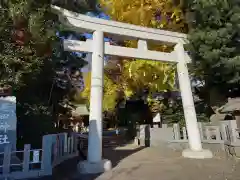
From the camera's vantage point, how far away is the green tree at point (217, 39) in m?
9.18

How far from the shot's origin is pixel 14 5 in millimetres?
6766

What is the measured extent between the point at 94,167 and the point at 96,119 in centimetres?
135

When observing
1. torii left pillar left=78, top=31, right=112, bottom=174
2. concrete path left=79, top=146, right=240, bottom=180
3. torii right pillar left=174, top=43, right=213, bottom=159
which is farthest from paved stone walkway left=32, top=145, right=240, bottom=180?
torii right pillar left=174, top=43, right=213, bottom=159

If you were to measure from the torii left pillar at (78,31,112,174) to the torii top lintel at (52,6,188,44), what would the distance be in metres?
0.32

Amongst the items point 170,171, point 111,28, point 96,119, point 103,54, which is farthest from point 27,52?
point 170,171

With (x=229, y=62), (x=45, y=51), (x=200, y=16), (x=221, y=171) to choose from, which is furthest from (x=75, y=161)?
(x=200, y=16)

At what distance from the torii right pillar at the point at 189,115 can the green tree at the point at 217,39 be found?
68 cm

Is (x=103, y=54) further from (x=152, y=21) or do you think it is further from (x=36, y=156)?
(x=152, y=21)

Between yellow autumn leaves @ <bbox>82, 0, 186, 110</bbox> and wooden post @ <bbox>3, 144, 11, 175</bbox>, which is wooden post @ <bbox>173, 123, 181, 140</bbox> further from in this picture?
wooden post @ <bbox>3, 144, 11, 175</bbox>

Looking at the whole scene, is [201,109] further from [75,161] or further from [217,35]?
[75,161]

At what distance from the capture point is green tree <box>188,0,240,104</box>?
918cm

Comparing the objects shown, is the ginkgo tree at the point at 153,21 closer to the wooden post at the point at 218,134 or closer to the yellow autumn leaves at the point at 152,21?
the yellow autumn leaves at the point at 152,21

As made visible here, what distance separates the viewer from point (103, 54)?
7941 mm

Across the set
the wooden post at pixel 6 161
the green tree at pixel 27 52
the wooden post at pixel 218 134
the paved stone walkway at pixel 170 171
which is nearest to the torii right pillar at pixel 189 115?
the paved stone walkway at pixel 170 171
